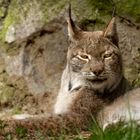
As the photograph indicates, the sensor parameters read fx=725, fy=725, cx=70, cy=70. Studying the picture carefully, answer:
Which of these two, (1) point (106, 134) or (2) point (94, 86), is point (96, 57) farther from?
(1) point (106, 134)

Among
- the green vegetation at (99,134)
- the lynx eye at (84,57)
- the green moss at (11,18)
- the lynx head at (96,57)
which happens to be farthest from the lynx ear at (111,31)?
the green moss at (11,18)

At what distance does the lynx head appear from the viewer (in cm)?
871

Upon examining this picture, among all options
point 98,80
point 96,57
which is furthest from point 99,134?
point 96,57

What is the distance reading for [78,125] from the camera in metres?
8.47

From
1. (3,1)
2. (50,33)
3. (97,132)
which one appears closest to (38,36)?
(50,33)

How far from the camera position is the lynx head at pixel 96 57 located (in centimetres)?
871

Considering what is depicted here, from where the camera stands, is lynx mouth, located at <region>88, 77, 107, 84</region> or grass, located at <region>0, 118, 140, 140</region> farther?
lynx mouth, located at <region>88, 77, 107, 84</region>

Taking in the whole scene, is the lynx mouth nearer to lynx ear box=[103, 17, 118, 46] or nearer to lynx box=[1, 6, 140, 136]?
lynx box=[1, 6, 140, 136]

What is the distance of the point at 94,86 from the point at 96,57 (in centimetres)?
36

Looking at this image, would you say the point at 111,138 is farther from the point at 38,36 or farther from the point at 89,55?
the point at 38,36

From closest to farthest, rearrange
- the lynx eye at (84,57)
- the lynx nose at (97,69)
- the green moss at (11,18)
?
the lynx nose at (97,69) < the lynx eye at (84,57) < the green moss at (11,18)

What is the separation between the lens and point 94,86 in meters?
8.88

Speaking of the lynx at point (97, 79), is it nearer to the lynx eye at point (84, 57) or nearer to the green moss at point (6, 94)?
the lynx eye at point (84, 57)

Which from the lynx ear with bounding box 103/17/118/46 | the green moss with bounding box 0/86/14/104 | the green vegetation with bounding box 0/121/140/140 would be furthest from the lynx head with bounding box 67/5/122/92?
the green moss with bounding box 0/86/14/104
